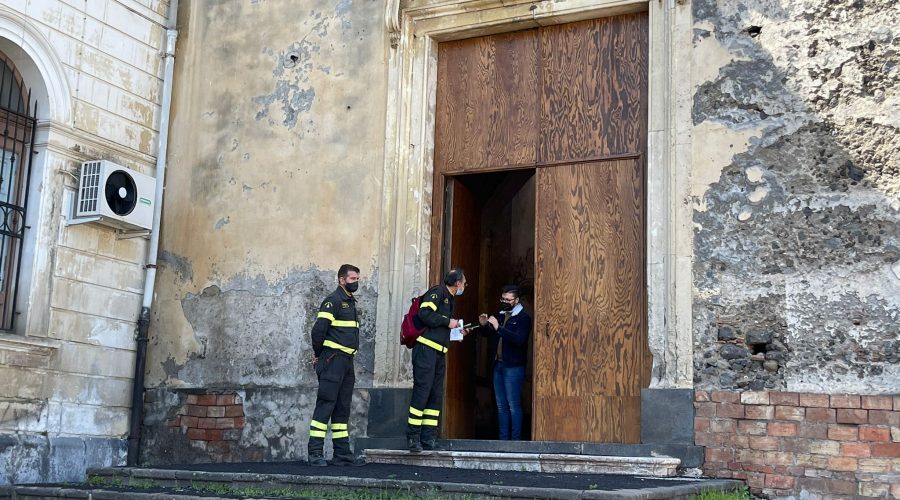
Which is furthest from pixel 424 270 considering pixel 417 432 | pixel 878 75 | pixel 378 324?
pixel 878 75

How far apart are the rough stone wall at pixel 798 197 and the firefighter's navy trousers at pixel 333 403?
9.15 feet

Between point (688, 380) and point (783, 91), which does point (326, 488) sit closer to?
point (688, 380)

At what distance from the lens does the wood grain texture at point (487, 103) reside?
992 cm

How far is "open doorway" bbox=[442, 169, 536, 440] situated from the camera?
10273 mm

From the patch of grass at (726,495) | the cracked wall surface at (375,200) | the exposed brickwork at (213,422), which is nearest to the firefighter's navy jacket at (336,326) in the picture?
the cracked wall surface at (375,200)

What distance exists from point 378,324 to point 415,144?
169 cm

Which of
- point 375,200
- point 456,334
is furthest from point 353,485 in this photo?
point 375,200

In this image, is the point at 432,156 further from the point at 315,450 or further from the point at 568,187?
the point at 315,450

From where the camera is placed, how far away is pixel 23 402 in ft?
31.2

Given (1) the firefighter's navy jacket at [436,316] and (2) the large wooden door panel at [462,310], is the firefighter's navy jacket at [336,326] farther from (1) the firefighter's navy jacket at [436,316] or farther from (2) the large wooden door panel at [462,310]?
(2) the large wooden door panel at [462,310]

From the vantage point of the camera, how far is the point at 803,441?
26.1 ft

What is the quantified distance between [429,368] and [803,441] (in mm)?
2919

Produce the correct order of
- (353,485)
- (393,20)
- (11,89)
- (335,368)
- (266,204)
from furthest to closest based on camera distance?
(266,204), (393,20), (11,89), (335,368), (353,485)

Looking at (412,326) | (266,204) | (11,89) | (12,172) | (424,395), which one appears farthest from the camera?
(266,204)
